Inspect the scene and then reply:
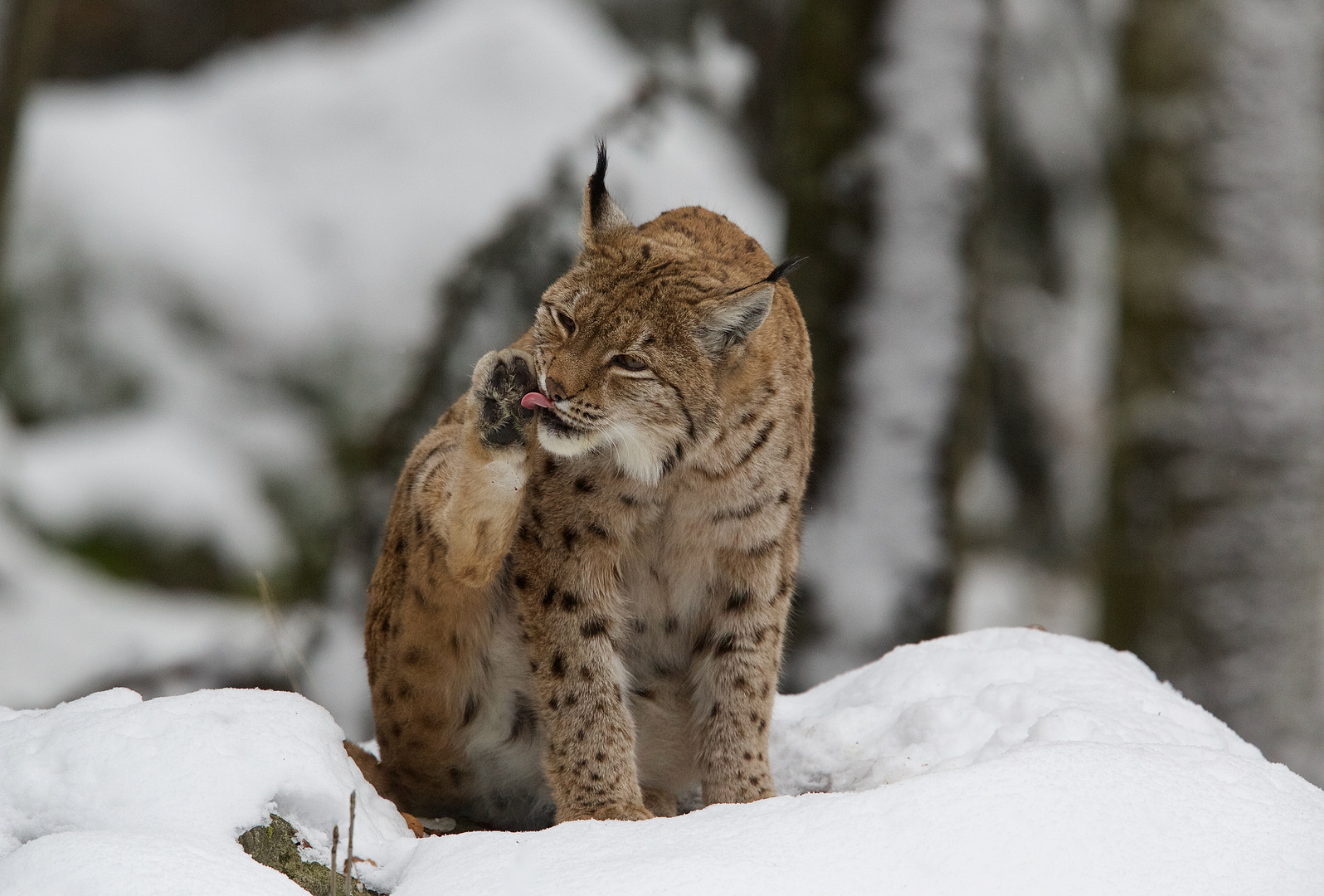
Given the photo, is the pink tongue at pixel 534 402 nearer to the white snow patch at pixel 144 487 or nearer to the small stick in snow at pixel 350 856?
the small stick in snow at pixel 350 856

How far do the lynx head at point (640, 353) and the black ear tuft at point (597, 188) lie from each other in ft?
0.73

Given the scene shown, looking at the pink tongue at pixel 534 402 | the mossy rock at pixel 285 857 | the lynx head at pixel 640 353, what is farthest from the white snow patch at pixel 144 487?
the mossy rock at pixel 285 857

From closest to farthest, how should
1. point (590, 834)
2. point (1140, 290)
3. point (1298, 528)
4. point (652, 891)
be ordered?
point (652, 891)
point (590, 834)
point (1298, 528)
point (1140, 290)

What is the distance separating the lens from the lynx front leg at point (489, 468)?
369 centimetres

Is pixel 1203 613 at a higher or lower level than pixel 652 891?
higher

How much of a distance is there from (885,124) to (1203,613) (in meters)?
3.26

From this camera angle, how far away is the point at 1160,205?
8.15m

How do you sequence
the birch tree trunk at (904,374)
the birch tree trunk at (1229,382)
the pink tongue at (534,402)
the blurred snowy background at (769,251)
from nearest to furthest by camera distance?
1. the pink tongue at (534,402)
2. the birch tree trunk at (904,374)
3. the blurred snowy background at (769,251)
4. the birch tree trunk at (1229,382)

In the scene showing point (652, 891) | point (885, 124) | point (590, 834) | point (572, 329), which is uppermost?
point (885, 124)

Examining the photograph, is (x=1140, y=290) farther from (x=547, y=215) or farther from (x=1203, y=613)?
(x=547, y=215)

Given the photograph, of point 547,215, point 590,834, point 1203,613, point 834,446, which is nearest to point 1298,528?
point 1203,613

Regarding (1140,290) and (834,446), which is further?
(1140,290)

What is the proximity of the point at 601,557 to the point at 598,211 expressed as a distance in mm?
1102

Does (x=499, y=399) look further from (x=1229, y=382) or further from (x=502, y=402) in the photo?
(x=1229, y=382)
